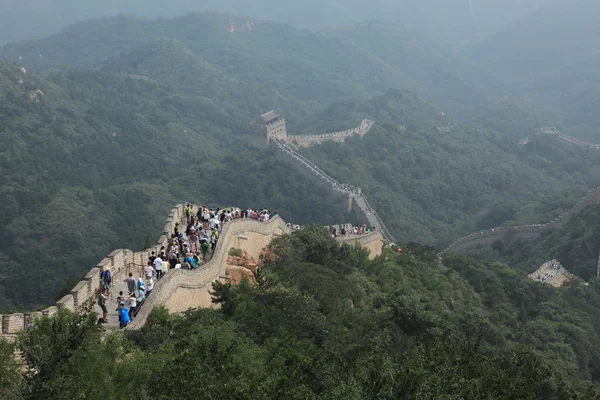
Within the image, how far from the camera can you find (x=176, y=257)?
87.0 ft

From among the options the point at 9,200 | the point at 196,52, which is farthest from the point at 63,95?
the point at 196,52

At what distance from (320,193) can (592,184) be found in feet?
133

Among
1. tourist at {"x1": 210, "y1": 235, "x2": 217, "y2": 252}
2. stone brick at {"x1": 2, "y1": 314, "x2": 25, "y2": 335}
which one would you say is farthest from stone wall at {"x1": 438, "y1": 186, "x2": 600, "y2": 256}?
stone brick at {"x1": 2, "y1": 314, "x2": 25, "y2": 335}

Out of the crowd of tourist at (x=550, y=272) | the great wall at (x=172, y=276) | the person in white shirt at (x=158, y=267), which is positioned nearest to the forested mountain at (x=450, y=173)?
the crowd of tourist at (x=550, y=272)

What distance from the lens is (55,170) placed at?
7969cm

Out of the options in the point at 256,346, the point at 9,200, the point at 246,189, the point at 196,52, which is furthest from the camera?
the point at 196,52

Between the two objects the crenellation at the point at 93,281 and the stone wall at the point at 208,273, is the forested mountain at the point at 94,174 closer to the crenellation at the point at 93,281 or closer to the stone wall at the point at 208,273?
the stone wall at the point at 208,273

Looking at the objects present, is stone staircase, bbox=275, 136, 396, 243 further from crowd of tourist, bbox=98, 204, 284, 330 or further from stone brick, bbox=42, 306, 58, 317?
stone brick, bbox=42, 306, 58, 317

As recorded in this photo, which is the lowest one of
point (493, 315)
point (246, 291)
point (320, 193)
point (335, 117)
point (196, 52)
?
point (493, 315)

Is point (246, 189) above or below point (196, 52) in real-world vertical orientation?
below

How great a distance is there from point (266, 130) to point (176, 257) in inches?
2387

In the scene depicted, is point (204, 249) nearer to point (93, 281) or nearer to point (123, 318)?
point (93, 281)

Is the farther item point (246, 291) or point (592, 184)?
point (592, 184)

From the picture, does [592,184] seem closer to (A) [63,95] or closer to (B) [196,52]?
(A) [63,95]
